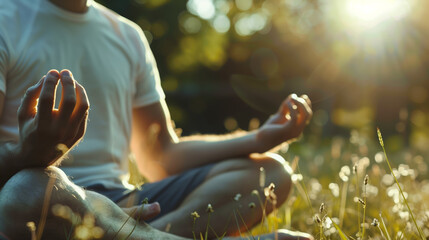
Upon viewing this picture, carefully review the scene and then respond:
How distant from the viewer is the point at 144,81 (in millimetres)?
2855

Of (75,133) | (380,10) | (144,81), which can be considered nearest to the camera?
(75,133)

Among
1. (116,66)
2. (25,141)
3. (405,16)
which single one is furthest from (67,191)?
(405,16)

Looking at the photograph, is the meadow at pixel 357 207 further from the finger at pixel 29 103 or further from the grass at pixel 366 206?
the finger at pixel 29 103

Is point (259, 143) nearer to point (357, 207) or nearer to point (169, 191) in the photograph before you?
point (169, 191)

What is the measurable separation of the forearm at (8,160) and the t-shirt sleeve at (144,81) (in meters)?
1.02

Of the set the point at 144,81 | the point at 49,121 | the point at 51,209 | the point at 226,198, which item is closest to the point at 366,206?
the point at 226,198

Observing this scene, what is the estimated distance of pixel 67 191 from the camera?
1.71m

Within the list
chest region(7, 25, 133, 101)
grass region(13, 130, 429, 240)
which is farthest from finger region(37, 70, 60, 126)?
chest region(7, 25, 133, 101)

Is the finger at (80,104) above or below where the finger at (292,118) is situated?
above

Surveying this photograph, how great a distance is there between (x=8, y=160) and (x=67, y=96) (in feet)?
1.34

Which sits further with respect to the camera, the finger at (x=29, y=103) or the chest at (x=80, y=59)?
the chest at (x=80, y=59)

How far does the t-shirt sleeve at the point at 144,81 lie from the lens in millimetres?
2820

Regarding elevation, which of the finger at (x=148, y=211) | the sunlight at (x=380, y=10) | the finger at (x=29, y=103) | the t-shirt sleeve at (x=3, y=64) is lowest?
the sunlight at (x=380, y=10)

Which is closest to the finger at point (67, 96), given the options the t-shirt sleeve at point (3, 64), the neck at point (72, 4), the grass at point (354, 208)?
the grass at point (354, 208)
